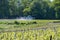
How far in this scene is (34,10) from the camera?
2591 inches

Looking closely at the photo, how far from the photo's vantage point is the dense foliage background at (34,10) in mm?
63844

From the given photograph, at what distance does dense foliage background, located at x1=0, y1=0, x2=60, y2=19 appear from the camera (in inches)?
2514

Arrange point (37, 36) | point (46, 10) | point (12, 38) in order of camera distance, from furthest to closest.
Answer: point (46, 10) < point (37, 36) < point (12, 38)

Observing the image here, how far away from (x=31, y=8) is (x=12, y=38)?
59.8m

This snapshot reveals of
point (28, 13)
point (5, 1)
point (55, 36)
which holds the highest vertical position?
point (55, 36)

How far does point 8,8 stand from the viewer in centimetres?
6469

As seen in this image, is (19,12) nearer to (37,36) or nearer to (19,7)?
(19,7)

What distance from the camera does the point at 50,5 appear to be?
70938 mm

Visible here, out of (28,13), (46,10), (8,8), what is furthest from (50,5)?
(8,8)

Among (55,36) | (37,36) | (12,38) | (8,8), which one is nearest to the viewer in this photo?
(12,38)

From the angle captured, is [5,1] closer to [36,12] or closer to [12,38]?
[36,12]

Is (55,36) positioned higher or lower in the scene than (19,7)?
higher

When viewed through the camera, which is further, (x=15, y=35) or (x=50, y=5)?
(x=50, y=5)

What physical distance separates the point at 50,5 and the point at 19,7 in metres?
10.9
